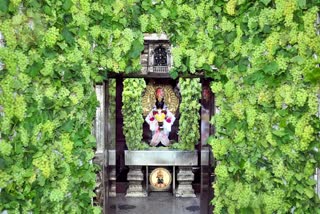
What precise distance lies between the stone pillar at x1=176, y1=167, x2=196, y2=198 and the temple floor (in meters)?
0.15

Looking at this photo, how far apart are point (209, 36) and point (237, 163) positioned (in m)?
0.87

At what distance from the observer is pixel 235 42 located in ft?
10.3

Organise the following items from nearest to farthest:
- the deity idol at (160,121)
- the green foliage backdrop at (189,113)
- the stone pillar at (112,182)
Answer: the green foliage backdrop at (189,113) → the stone pillar at (112,182) → the deity idol at (160,121)

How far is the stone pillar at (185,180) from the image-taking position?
25.0 ft

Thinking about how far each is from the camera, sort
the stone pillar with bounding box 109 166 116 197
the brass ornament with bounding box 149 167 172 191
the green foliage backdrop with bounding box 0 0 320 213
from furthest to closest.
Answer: the brass ornament with bounding box 149 167 172 191 → the stone pillar with bounding box 109 166 116 197 → the green foliage backdrop with bounding box 0 0 320 213

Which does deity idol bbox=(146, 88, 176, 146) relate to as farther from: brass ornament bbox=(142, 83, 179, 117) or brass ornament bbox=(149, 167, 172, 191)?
brass ornament bbox=(149, 167, 172, 191)

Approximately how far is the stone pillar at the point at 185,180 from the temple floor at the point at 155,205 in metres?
0.15

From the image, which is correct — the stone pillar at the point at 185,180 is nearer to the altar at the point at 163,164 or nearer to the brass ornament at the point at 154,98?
the altar at the point at 163,164

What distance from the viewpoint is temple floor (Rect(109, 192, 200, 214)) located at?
6875 millimetres

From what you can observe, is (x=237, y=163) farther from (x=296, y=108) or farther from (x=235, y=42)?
(x=235, y=42)

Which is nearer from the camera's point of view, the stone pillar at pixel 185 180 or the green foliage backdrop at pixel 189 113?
the green foliage backdrop at pixel 189 113

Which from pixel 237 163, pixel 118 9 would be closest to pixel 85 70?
pixel 118 9

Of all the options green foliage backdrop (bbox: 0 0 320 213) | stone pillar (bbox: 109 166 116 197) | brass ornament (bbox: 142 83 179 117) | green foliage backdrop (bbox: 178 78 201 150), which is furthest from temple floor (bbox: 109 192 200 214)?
green foliage backdrop (bbox: 0 0 320 213)

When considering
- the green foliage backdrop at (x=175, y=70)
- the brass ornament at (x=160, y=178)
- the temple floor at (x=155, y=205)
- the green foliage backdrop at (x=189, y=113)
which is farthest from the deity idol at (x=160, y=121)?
the green foliage backdrop at (x=175, y=70)
